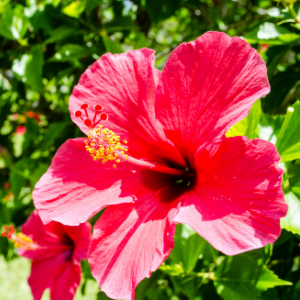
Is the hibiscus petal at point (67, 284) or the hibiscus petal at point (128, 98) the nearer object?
the hibiscus petal at point (128, 98)

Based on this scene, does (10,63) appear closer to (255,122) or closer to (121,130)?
(121,130)

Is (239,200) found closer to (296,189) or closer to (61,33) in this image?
(296,189)

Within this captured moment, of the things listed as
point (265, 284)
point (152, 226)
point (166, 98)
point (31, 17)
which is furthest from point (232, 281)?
point (31, 17)

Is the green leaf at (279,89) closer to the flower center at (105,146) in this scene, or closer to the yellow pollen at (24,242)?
the flower center at (105,146)

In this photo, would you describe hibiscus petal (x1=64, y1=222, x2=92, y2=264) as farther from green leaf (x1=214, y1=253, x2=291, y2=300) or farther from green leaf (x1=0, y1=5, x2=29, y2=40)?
green leaf (x1=0, y1=5, x2=29, y2=40)

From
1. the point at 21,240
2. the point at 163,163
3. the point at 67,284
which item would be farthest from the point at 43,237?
the point at 163,163

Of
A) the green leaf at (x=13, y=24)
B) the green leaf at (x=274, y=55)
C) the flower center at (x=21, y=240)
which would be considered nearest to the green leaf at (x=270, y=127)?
the green leaf at (x=274, y=55)
